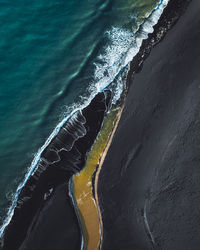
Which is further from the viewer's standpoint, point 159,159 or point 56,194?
point 56,194

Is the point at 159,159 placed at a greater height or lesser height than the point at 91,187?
greater

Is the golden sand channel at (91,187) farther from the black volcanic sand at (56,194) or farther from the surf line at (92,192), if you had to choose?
the black volcanic sand at (56,194)

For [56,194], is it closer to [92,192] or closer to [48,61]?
[92,192]

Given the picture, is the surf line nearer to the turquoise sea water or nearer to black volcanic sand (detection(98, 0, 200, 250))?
black volcanic sand (detection(98, 0, 200, 250))

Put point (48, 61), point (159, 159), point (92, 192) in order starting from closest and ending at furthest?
point (159, 159), point (92, 192), point (48, 61)

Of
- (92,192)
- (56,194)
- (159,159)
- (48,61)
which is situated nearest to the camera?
(159,159)

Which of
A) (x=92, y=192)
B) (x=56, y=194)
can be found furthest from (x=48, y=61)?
(x=92, y=192)

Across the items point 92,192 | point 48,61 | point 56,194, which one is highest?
point 48,61
